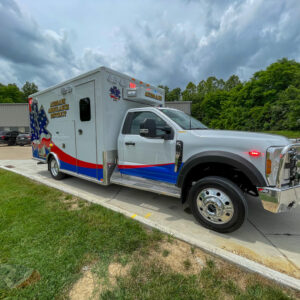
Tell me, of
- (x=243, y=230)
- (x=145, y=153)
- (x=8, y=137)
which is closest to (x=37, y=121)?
(x=145, y=153)

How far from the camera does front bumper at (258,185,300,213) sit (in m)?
2.36

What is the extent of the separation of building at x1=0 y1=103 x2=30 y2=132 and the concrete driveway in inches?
1419

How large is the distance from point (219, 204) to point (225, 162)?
66 centimetres

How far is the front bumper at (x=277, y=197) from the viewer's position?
2.36m

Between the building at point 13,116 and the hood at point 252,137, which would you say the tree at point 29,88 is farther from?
the hood at point 252,137

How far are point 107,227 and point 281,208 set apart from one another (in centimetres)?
253

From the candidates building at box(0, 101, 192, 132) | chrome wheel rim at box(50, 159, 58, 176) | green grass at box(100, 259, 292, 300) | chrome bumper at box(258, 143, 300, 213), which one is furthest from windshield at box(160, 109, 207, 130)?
building at box(0, 101, 192, 132)

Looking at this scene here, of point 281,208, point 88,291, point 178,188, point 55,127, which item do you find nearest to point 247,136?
point 281,208

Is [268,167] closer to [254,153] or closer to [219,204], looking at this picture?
[254,153]

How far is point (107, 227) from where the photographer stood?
280cm

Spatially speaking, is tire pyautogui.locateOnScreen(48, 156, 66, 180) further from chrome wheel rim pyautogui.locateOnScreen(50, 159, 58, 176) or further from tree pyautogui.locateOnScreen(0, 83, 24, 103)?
tree pyautogui.locateOnScreen(0, 83, 24, 103)

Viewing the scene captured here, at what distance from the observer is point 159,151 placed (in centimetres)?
346

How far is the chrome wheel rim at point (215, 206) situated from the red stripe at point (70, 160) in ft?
8.00

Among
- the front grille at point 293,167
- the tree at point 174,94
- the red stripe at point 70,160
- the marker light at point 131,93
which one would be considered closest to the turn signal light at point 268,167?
the front grille at point 293,167
